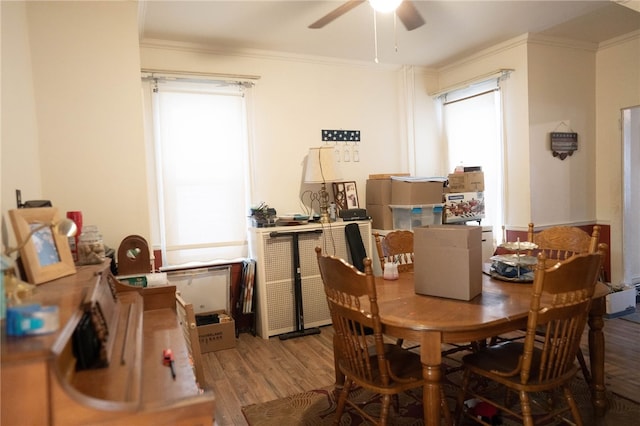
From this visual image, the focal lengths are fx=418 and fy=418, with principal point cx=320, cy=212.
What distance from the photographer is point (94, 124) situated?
2.52 m

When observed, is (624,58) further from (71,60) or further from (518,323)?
(71,60)

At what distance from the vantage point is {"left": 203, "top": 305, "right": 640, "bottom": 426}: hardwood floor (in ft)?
8.50

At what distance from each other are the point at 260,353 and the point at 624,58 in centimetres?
440

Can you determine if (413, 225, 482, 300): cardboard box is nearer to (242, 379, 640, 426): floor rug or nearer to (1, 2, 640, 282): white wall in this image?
(242, 379, 640, 426): floor rug

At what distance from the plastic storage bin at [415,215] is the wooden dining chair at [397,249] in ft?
3.82

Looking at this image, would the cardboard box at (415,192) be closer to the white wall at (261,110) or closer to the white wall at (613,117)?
the white wall at (261,110)

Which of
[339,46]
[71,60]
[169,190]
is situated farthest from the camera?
[339,46]

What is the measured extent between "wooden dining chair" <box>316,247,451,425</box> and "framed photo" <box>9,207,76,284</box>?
3.44 ft

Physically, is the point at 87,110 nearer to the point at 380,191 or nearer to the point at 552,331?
the point at 380,191

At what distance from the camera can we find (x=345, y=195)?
13.9ft

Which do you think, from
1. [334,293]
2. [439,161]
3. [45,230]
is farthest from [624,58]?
[45,230]

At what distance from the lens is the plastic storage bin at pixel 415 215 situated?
157 inches

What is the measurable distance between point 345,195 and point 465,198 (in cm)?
120

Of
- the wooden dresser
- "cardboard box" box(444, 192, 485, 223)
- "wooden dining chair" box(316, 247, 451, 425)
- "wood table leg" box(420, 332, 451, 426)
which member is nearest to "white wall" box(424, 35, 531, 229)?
"cardboard box" box(444, 192, 485, 223)
